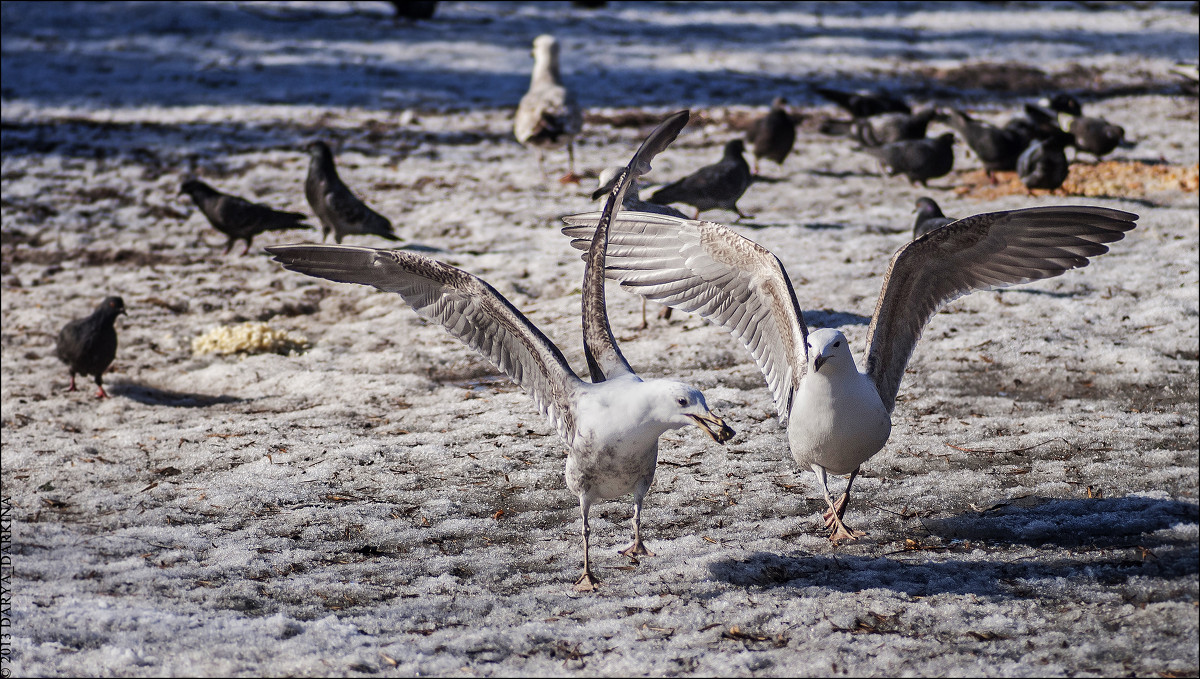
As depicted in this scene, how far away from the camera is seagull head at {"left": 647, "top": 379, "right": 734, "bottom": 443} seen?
3541 mm

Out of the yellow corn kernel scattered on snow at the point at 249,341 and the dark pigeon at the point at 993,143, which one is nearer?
the yellow corn kernel scattered on snow at the point at 249,341

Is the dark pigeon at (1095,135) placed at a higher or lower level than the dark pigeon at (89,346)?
higher

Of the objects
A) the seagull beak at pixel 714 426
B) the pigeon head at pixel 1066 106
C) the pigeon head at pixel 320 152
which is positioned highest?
the pigeon head at pixel 1066 106

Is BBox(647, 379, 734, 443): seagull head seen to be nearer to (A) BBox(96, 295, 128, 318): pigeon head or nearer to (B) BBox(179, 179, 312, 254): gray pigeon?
(A) BBox(96, 295, 128, 318): pigeon head

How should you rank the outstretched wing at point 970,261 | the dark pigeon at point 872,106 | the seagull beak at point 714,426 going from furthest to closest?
the dark pigeon at point 872,106 < the outstretched wing at point 970,261 < the seagull beak at point 714,426

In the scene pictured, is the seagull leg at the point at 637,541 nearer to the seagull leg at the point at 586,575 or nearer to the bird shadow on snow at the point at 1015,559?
the seagull leg at the point at 586,575

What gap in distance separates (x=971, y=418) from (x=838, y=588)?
99.4 inches

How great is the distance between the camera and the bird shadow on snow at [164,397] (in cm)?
739

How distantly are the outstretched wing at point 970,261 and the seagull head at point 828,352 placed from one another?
0.54 m

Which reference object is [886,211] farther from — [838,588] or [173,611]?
[173,611]

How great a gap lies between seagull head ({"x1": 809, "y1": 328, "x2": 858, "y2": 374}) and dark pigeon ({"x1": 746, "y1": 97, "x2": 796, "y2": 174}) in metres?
8.82

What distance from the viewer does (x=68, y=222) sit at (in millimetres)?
11242

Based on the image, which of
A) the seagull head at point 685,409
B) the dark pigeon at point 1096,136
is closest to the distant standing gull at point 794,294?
the seagull head at point 685,409

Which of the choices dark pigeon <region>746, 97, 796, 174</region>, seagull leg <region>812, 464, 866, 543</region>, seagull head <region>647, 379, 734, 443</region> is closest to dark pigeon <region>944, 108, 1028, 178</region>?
dark pigeon <region>746, 97, 796, 174</region>
